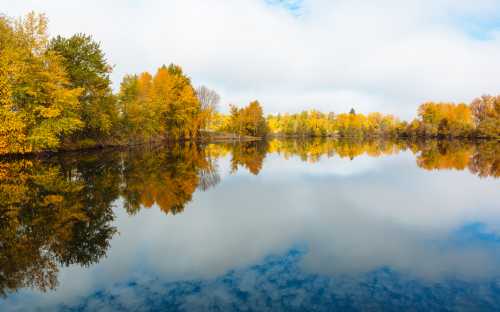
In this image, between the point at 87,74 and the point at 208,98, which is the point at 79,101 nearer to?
the point at 87,74

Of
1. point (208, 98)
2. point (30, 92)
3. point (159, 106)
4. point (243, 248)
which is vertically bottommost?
point (243, 248)

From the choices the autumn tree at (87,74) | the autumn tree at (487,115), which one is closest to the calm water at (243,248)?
the autumn tree at (87,74)

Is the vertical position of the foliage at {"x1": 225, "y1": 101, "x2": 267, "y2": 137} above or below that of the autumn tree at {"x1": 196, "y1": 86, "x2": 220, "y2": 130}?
below

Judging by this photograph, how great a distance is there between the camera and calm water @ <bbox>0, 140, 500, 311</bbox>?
15.4 ft

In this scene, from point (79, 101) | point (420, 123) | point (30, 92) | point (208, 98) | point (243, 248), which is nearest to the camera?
point (243, 248)

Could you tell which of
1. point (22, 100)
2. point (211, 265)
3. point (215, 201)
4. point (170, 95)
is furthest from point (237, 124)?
point (211, 265)

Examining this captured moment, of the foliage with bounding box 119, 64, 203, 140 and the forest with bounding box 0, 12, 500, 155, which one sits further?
the foliage with bounding box 119, 64, 203, 140

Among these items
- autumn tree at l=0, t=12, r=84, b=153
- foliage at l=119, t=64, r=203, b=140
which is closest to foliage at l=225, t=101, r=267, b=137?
foliage at l=119, t=64, r=203, b=140

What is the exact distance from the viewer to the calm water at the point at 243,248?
15.4 feet

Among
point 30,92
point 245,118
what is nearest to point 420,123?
point 245,118

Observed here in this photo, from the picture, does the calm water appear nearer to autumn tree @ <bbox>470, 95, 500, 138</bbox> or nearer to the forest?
the forest

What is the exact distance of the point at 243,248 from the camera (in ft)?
22.1

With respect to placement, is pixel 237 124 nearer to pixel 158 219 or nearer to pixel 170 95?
pixel 170 95

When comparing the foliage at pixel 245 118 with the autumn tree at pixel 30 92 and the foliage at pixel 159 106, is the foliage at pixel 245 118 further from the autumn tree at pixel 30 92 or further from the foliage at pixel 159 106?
the autumn tree at pixel 30 92
